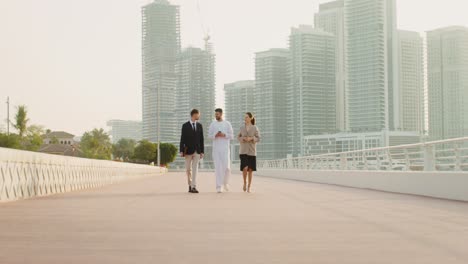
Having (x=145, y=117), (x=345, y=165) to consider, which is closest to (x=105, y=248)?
(x=345, y=165)

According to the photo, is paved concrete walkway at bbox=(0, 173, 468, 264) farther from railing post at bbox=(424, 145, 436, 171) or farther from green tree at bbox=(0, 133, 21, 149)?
green tree at bbox=(0, 133, 21, 149)

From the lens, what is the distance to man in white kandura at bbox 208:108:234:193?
1647 cm

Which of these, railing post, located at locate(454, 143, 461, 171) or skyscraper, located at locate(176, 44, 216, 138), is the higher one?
skyscraper, located at locate(176, 44, 216, 138)

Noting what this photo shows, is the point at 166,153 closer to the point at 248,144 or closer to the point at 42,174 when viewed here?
the point at 248,144

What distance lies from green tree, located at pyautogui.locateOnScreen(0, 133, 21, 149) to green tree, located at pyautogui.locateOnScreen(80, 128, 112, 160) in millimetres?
58991

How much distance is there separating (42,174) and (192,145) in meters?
3.68

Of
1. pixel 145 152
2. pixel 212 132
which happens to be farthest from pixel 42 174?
pixel 145 152

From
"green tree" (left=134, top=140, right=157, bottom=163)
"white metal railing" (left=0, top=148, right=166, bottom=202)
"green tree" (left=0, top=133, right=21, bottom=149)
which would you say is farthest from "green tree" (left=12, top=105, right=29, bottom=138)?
"white metal railing" (left=0, top=148, right=166, bottom=202)

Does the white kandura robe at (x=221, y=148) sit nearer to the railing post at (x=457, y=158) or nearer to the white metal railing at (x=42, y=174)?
the white metal railing at (x=42, y=174)

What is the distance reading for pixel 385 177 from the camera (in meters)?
18.4

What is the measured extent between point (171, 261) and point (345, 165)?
20.7m

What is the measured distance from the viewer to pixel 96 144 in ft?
579

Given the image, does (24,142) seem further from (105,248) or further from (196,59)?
(105,248)

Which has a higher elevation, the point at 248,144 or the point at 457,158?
the point at 248,144
